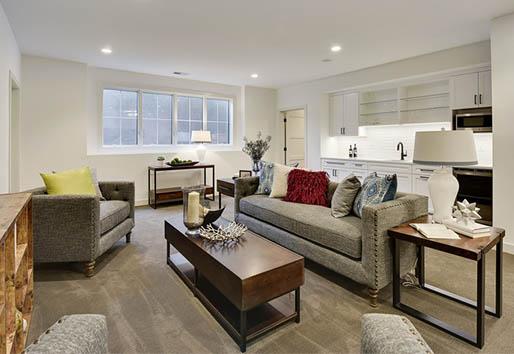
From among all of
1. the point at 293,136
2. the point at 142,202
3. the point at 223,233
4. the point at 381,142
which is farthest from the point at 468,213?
the point at 293,136

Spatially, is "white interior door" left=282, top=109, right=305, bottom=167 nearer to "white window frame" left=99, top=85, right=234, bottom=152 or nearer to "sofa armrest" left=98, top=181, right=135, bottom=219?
"white window frame" left=99, top=85, right=234, bottom=152

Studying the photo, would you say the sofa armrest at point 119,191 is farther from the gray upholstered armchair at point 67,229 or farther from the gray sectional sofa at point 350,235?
the gray sectional sofa at point 350,235

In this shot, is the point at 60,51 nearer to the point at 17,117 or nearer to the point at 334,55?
the point at 17,117

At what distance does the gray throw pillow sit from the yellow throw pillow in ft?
8.36

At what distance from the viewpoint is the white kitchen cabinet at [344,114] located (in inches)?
235

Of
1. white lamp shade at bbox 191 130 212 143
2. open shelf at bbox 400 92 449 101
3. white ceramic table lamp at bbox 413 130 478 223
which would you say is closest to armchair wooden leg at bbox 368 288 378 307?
white ceramic table lamp at bbox 413 130 478 223

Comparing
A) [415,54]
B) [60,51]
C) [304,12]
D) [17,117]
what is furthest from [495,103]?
[17,117]

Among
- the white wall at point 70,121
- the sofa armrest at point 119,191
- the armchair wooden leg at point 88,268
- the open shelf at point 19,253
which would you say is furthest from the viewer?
the white wall at point 70,121

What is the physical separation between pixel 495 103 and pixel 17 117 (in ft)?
20.2

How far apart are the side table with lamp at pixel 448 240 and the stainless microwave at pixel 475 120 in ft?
8.13

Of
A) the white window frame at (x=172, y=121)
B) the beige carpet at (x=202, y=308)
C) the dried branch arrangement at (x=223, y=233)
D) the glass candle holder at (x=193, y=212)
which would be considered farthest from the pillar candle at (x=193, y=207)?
the white window frame at (x=172, y=121)

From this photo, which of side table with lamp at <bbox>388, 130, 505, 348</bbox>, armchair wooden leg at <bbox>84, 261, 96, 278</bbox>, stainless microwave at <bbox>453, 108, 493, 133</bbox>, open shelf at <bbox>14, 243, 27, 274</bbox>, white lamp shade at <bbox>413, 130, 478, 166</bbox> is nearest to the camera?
open shelf at <bbox>14, 243, 27, 274</bbox>

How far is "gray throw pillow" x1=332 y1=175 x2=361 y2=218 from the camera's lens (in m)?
2.81

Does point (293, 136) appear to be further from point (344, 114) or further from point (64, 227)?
point (64, 227)
